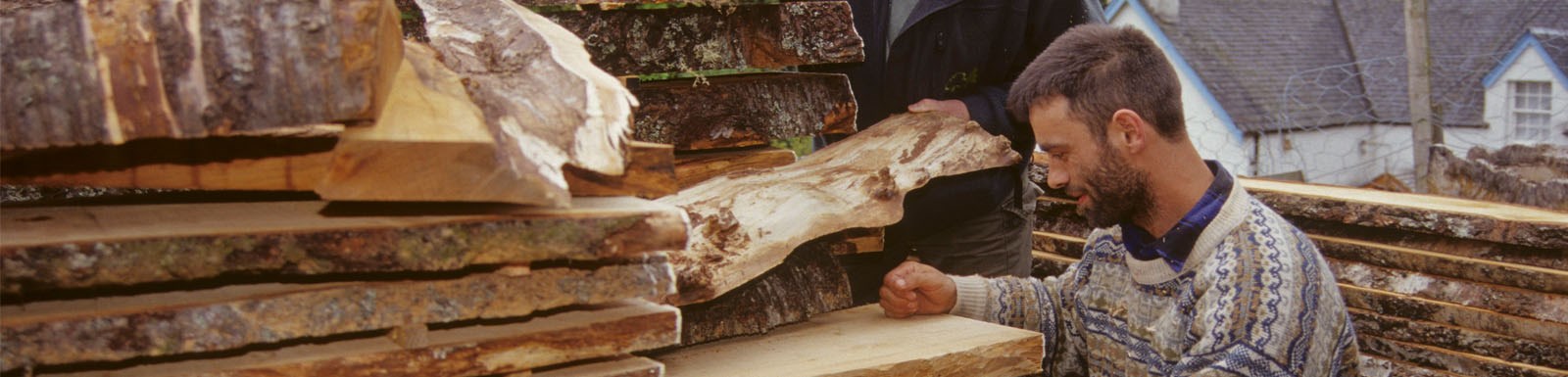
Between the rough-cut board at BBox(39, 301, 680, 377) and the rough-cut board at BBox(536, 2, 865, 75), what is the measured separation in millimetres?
897

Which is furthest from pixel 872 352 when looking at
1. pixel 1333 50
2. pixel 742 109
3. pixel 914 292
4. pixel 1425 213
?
pixel 1333 50

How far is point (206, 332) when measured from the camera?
1.69 meters

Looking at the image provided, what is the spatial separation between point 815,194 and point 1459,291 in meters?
2.39

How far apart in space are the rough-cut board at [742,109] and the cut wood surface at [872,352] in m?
0.51

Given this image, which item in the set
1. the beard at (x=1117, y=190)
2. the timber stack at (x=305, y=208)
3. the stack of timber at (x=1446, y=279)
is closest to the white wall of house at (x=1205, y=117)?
the stack of timber at (x=1446, y=279)

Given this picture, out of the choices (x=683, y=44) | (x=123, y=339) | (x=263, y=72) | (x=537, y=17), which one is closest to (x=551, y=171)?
(x=263, y=72)

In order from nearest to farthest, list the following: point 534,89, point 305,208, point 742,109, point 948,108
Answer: point 305,208
point 534,89
point 742,109
point 948,108

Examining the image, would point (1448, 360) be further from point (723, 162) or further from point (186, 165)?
point (186, 165)

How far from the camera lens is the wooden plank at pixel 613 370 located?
1.98 m

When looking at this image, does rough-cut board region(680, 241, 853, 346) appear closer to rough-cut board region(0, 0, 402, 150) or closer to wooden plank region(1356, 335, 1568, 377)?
rough-cut board region(0, 0, 402, 150)

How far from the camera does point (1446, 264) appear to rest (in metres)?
4.10

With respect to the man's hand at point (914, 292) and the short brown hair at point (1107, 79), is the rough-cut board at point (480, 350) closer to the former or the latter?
the man's hand at point (914, 292)

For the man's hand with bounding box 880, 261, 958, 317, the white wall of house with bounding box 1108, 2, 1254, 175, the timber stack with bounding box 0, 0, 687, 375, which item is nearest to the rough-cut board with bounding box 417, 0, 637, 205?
the timber stack with bounding box 0, 0, 687, 375

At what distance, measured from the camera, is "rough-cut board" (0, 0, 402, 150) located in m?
1.61
